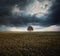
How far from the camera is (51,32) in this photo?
19.4 feet

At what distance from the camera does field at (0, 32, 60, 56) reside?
202 inches

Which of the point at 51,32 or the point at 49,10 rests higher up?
the point at 49,10

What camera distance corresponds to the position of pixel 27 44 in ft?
18.2

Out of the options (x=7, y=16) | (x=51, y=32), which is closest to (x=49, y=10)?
(x=51, y=32)

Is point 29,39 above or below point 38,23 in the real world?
below

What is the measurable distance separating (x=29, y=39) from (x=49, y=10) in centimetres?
145

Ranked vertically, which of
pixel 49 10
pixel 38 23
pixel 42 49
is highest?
pixel 49 10

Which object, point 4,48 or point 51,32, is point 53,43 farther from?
point 4,48

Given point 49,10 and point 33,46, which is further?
point 49,10

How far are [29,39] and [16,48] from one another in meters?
0.66

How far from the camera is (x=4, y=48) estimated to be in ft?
17.6

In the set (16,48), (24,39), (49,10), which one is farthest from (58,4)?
(16,48)

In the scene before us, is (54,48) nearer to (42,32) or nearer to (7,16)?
(42,32)

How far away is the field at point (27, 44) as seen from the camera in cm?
514
